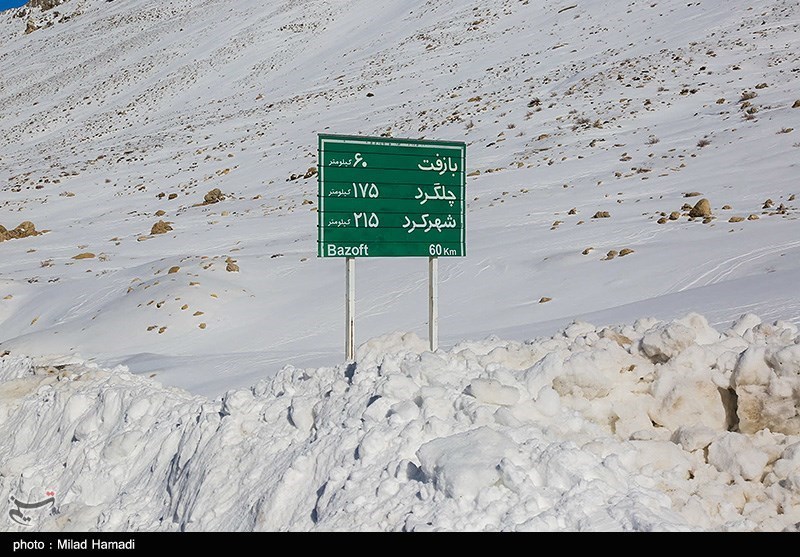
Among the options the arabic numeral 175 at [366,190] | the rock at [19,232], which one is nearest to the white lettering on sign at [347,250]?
the arabic numeral 175 at [366,190]

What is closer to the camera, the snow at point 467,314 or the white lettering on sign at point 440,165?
the snow at point 467,314

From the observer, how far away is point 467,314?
1031cm

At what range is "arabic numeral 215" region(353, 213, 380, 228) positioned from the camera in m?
6.50

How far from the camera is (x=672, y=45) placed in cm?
2762

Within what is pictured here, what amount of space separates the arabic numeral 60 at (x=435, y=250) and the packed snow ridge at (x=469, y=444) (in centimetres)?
83

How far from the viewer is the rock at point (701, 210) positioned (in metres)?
13.1

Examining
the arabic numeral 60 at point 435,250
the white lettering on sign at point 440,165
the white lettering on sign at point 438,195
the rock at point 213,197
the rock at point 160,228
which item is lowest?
the rock at point 160,228

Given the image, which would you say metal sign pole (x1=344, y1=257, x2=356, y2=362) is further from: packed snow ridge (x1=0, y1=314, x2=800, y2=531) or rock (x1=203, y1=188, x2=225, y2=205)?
rock (x1=203, y1=188, x2=225, y2=205)

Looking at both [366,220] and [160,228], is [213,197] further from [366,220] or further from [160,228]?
[366,220]

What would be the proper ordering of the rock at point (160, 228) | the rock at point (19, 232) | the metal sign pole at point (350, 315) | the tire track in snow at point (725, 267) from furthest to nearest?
the rock at point (19, 232)
the rock at point (160, 228)
the tire track in snow at point (725, 267)
the metal sign pole at point (350, 315)

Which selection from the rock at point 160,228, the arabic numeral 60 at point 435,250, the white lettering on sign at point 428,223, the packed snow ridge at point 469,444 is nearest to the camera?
the packed snow ridge at point 469,444

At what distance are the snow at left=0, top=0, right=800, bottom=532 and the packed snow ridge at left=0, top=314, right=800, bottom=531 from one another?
0.02 metres

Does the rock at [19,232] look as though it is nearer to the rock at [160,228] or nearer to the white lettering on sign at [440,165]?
the rock at [160,228]

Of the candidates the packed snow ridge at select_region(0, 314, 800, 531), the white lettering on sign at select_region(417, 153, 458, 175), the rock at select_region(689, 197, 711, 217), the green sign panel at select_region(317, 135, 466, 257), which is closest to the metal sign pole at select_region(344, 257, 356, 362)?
the green sign panel at select_region(317, 135, 466, 257)
